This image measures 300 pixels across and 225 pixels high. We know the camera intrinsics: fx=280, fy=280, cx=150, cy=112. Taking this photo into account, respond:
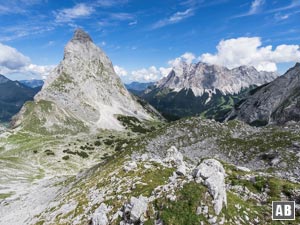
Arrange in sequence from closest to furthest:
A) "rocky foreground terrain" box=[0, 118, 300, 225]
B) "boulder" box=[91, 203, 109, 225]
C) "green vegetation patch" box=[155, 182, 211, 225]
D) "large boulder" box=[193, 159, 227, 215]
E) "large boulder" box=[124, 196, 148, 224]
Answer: "green vegetation patch" box=[155, 182, 211, 225] → "large boulder" box=[193, 159, 227, 215] → "rocky foreground terrain" box=[0, 118, 300, 225] → "large boulder" box=[124, 196, 148, 224] → "boulder" box=[91, 203, 109, 225]

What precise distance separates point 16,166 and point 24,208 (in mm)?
70043

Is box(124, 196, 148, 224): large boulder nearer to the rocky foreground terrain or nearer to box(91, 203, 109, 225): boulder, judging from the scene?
the rocky foreground terrain

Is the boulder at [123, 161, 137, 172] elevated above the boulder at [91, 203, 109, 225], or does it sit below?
above

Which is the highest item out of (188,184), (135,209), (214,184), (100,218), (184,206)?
(214,184)

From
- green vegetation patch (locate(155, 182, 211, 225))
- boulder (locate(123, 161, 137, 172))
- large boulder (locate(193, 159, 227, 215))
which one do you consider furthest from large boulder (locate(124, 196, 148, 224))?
boulder (locate(123, 161, 137, 172))

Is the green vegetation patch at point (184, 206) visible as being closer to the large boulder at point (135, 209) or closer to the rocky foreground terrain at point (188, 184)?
the rocky foreground terrain at point (188, 184)

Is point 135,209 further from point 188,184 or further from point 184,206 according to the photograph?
point 188,184

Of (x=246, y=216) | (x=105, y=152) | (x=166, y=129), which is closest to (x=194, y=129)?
(x=166, y=129)

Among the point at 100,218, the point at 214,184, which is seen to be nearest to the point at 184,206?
the point at 214,184

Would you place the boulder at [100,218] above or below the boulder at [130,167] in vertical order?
below

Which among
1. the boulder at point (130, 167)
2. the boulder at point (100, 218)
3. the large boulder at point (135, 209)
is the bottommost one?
the boulder at point (100, 218)

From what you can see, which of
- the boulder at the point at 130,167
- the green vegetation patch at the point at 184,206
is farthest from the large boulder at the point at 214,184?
the boulder at the point at 130,167

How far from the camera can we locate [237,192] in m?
33.0

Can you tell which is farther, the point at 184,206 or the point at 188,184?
the point at 188,184
